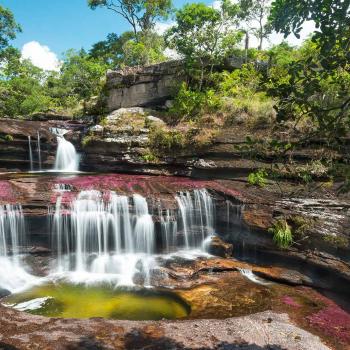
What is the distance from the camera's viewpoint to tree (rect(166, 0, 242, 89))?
20.0 meters

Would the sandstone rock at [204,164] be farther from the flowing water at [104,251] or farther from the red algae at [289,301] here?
the red algae at [289,301]

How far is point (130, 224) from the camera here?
13.2 m

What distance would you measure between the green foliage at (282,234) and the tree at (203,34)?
11.5 m

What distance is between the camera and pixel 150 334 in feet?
25.2

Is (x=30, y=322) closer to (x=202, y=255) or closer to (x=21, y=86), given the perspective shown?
(x=202, y=255)

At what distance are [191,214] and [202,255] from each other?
1.66m

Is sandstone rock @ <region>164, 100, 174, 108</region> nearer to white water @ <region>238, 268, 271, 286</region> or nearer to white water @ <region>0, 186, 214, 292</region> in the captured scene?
white water @ <region>0, 186, 214, 292</region>

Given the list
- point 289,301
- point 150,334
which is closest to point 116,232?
point 150,334

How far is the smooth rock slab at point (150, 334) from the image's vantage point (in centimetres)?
721

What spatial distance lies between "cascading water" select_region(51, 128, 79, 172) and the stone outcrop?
423 centimetres

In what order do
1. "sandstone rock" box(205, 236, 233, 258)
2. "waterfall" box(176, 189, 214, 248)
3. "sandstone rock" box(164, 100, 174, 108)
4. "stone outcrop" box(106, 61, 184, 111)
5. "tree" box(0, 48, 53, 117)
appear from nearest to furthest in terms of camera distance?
"sandstone rock" box(205, 236, 233, 258)
"waterfall" box(176, 189, 214, 248)
"sandstone rock" box(164, 100, 174, 108)
"stone outcrop" box(106, 61, 184, 111)
"tree" box(0, 48, 53, 117)

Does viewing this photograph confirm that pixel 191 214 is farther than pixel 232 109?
No

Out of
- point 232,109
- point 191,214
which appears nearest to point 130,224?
point 191,214

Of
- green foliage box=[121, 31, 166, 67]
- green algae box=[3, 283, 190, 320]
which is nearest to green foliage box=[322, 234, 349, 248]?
green algae box=[3, 283, 190, 320]
